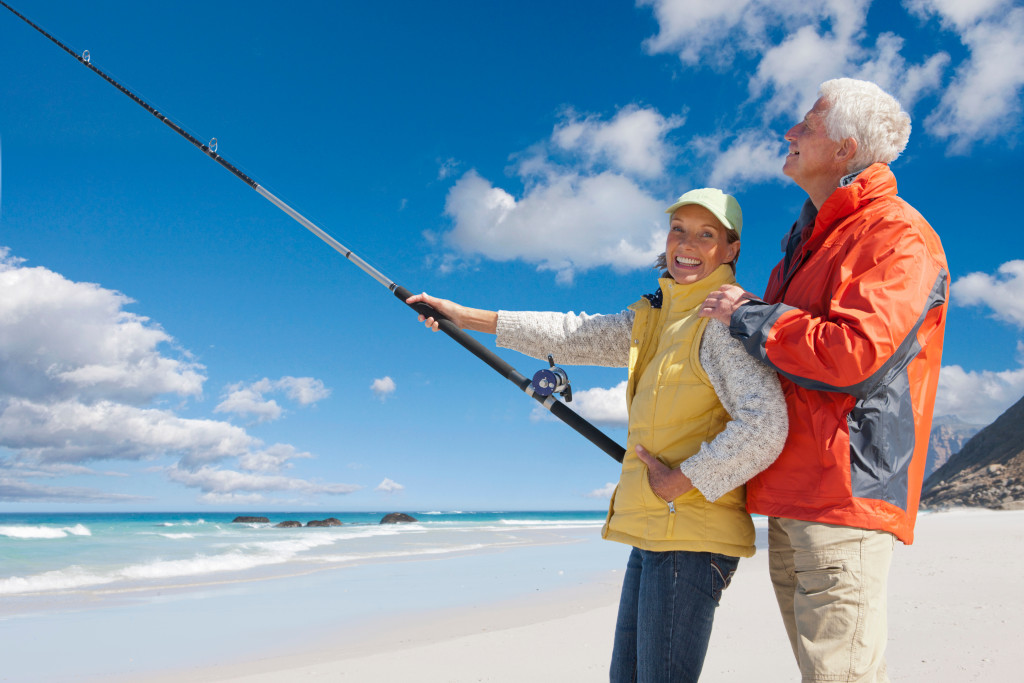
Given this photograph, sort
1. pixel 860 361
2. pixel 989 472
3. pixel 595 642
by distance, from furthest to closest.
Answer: pixel 989 472 < pixel 595 642 < pixel 860 361

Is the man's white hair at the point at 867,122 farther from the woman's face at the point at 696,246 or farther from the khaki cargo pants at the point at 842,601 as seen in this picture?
the khaki cargo pants at the point at 842,601

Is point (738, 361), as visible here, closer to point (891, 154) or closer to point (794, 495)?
point (794, 495)

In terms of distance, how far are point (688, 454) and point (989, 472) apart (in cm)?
3639

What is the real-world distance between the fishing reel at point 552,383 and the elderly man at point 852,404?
2.90 feet

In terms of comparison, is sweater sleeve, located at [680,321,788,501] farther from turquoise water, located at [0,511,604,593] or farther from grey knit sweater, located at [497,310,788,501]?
turquoise water, located at [0,511,604,593]

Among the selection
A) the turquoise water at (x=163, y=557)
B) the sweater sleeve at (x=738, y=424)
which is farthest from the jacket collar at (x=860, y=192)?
the turquoise water at (x=163, y=557)

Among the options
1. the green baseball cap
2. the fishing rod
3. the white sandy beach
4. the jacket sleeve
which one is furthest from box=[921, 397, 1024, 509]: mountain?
the jacket sleeve

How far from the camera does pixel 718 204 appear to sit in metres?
1.96

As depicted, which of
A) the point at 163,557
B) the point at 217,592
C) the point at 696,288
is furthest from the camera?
the point at 163,557

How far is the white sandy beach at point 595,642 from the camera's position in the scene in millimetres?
3895

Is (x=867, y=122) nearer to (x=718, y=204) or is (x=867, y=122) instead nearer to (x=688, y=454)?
(x=718, y=204)

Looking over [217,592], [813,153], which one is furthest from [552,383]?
[217,592]

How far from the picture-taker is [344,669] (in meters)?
4.31

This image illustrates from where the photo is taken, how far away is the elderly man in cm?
151
